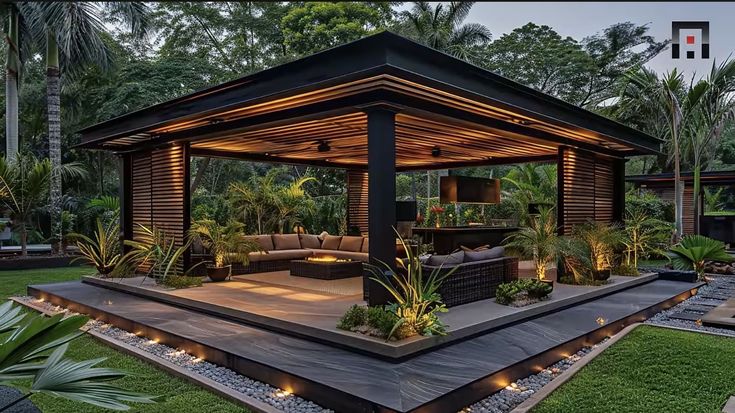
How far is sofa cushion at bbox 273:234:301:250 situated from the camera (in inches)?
432

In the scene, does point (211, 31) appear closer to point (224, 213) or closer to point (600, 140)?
point (224, 213)

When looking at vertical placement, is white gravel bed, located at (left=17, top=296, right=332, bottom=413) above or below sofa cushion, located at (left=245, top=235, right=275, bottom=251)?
below

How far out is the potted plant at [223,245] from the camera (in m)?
8.61

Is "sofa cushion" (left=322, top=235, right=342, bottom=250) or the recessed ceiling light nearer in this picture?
the recessed ceiling light

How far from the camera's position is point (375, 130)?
5164mm

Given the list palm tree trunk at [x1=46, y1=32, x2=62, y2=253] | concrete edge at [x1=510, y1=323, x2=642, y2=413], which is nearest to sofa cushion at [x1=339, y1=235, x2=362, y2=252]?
concrete edge at [x1=510, y1=323, x2=642, y2=413]

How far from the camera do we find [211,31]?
21.2 meters

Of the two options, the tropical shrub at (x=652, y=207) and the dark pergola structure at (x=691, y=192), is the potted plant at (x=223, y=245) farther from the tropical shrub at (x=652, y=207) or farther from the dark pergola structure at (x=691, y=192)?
the dark pergola structure at (x=691, y=192)

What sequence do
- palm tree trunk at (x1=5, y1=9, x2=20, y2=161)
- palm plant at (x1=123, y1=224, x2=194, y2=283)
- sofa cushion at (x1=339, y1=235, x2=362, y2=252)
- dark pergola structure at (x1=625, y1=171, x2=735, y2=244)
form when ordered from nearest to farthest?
1. palm plant at (x1=123, y1=224, x2=194, y2=283)
2. sofa cushion at (x1=339, y1=235, x2=362, y2=252)
3. palm tree trunk at (x1=5, y1=9, x2=20, y2=161)
4. dark pergola structure at (x1=625, y1=171, x2=735, y2=244)

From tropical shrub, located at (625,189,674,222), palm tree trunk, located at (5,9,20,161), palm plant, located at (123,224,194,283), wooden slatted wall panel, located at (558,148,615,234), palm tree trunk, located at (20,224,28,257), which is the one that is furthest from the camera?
tropical shrub, located at (625,189,674,222)

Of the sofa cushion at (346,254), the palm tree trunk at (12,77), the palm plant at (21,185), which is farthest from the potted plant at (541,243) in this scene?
the palm tree trunk at (12,77)

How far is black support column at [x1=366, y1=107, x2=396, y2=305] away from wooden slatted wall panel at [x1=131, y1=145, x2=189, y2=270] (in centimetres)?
472

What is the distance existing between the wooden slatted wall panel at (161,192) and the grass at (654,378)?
6779 millimetres

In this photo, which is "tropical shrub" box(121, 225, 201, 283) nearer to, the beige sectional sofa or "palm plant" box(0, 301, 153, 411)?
the beige sectional sofa
